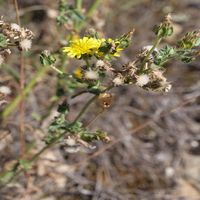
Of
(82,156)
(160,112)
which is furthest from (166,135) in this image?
(82,156)

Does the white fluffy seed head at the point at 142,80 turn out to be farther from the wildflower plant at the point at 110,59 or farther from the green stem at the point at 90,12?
the green stem at the point at 90,12

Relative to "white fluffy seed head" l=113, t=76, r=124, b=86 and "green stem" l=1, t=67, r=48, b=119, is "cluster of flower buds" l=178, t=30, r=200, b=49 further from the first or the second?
"green stem" l=1, t=67, r=48, b=119

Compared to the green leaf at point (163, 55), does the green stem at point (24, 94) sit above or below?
above

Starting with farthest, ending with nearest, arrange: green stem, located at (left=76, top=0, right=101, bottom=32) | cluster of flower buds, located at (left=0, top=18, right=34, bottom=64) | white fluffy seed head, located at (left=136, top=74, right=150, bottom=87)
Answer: green stem, located at (left=76, top=0, right=101, bottom=32) → cluster of flower buds, located at (left=0, top=18, right=34, bottom=64) → white fluffy seed head, located at (left=136, top=74, right=150, bottom=87)

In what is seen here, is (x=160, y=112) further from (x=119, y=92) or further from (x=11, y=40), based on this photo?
(x=11, y=40)

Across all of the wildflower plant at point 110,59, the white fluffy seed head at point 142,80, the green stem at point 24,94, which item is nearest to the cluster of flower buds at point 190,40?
the wildflower plant at point 110,59

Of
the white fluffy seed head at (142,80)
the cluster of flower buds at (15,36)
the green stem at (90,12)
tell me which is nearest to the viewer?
the white fluffy seed head at (142,80)

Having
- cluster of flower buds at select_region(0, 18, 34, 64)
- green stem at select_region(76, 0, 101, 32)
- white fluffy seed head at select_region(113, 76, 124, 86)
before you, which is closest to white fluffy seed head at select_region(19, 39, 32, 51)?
cluster of flower buds at select_region(0, 18, 34, 64)

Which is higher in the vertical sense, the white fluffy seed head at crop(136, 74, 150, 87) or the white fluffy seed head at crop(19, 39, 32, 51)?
the white fluffy seed head at crop(19, 39, 32, 51)
